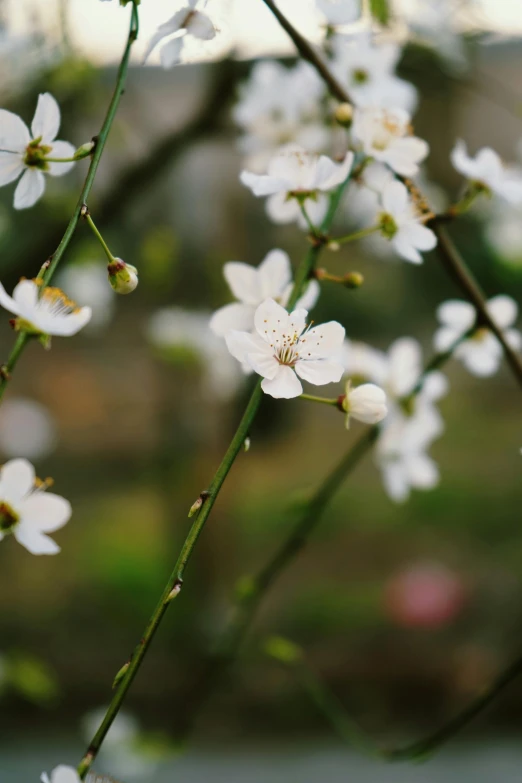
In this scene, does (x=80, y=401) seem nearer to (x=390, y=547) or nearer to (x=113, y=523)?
(x=113, y=523)

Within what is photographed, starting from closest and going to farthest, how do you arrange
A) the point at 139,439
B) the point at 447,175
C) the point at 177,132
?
the point at 177,132, the point at 447,175, the point at 139,439

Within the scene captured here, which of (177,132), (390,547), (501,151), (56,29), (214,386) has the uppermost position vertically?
(56,29)

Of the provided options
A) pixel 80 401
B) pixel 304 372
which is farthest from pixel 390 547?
pixel 304 372

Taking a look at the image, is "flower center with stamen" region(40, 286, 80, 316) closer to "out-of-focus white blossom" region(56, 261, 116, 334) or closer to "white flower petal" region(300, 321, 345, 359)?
"white flower petal" region(300, 321, 345, 359)

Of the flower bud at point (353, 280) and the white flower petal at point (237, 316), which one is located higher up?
the flower bud at point (353, 280)

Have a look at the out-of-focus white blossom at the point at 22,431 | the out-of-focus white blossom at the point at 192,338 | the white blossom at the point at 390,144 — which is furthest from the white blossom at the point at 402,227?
the out-of-focus white blossom at the point at 22,431

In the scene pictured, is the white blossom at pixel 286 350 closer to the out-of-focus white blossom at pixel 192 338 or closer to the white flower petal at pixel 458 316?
the white flower petal at pixel 458 316
